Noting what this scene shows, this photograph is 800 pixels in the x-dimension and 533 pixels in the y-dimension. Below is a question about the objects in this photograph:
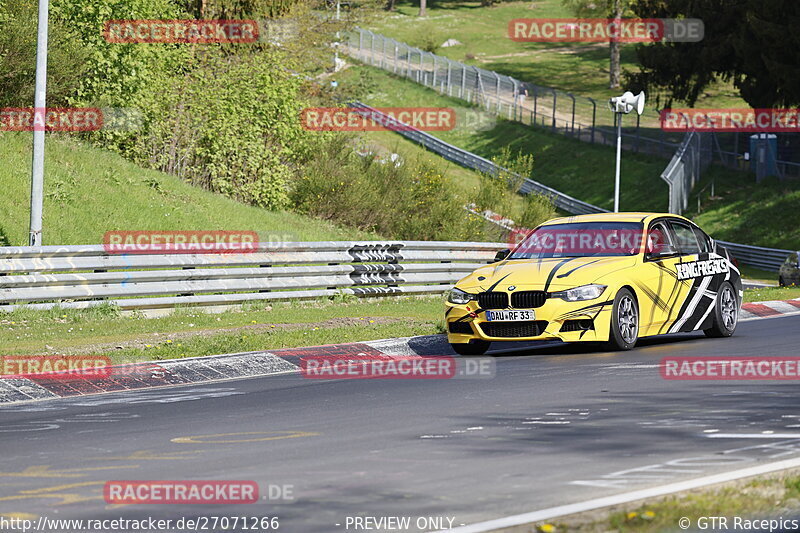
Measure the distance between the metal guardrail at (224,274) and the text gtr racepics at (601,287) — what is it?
561 centimetres

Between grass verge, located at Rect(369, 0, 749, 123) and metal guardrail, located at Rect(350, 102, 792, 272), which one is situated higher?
grass verge, located at Rect(369, 0, 749, 123)

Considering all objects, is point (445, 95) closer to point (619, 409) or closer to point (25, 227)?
point (25, 227)

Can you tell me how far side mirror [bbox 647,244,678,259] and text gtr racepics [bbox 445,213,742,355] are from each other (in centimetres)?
2

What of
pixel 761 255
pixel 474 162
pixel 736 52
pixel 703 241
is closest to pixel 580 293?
pixel 703 241

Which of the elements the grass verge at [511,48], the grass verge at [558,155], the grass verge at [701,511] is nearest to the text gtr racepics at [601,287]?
the grass verge at [701,511]

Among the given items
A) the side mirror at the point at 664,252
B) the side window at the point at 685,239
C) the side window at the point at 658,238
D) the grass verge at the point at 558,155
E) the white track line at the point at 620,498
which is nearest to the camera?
the white track line at the point at 620,498

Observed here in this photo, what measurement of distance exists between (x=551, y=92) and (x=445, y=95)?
31.1 feet

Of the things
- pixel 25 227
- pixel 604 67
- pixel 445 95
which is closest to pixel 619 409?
pixel 25 227

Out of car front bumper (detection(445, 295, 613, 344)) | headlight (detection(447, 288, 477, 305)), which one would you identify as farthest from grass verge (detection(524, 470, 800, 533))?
headlight (detection(447, 288, 477, 305))

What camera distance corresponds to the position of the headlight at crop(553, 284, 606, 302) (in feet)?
45.9

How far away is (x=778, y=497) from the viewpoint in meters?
6.14

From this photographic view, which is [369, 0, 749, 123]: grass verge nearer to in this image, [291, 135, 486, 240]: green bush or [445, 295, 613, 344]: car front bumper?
[291, 135, 486, 240]: green bush

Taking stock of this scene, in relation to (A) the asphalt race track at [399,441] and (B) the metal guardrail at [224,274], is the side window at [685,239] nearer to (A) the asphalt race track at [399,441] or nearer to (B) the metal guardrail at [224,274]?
(A) the asphalt race track at [399,441]

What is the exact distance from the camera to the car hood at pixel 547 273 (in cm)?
1414
